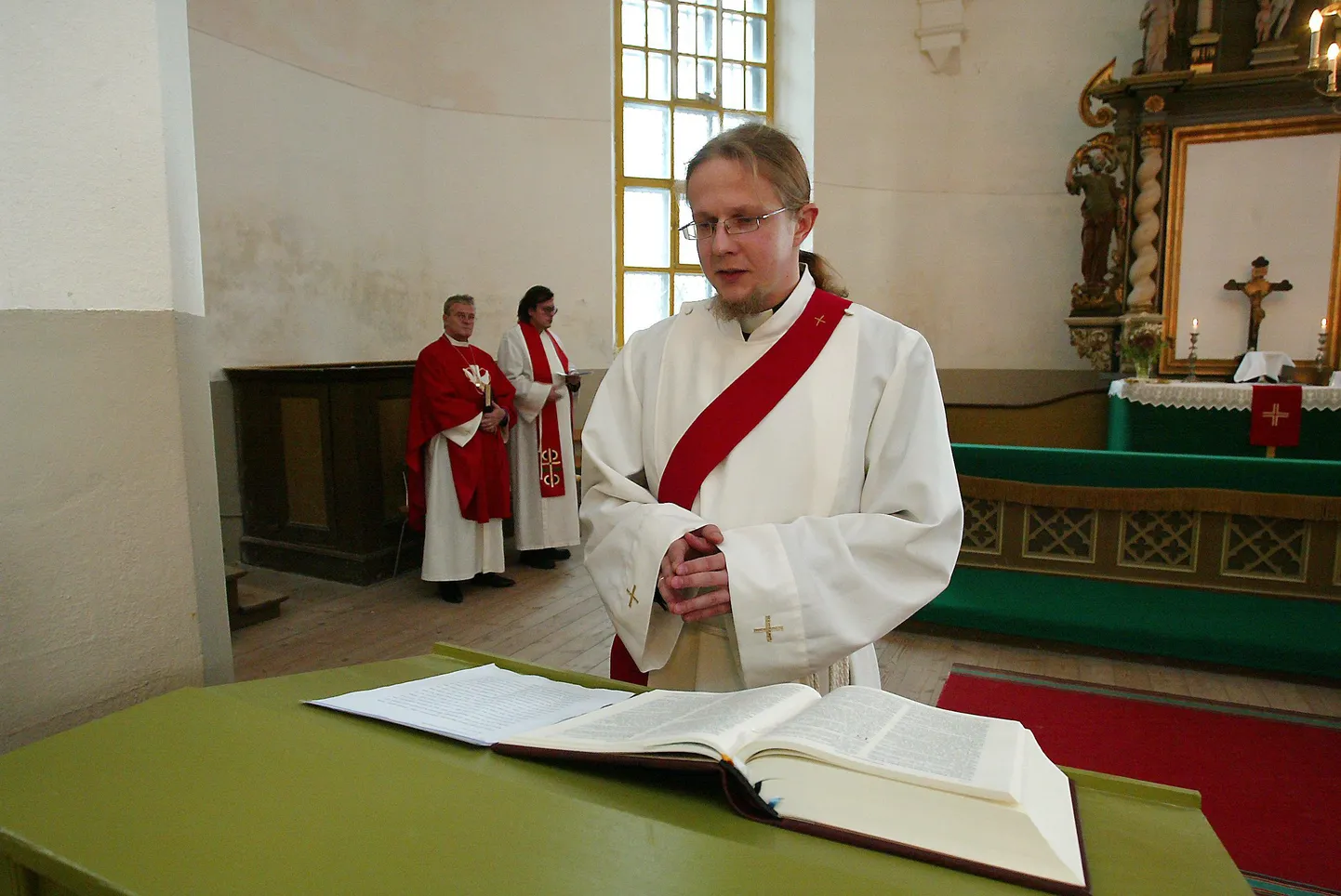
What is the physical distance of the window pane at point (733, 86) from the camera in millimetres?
8922

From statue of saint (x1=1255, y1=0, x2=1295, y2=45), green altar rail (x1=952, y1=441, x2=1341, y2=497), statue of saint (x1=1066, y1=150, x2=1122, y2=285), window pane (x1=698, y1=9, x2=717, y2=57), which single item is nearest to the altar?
statue of saint (x1=1066, y1=150, x2=1122, y2=285)

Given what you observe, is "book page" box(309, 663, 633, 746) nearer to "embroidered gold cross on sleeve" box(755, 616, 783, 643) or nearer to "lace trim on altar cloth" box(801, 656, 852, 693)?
"embroidered gold cross on sleeve" box(755, 616, 783, 643)

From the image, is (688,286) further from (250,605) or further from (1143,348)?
(250,605)

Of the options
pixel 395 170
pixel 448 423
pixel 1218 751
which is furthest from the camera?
pixel 395 170

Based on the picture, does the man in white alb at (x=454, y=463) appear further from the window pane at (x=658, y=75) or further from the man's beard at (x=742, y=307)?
the window pane at (x=658, y=75)

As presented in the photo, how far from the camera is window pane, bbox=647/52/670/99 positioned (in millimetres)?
8539

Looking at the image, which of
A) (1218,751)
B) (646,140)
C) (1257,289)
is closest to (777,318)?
(1218,751)

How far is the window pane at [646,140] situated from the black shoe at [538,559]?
435 centimetres

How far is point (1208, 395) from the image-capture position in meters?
6.38

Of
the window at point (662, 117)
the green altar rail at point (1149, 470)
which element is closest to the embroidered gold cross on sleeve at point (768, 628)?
the green altar rail at point (1149, 470)

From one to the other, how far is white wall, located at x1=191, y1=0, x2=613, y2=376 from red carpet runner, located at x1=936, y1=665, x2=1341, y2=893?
16.0ft

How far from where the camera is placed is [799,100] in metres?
8.78

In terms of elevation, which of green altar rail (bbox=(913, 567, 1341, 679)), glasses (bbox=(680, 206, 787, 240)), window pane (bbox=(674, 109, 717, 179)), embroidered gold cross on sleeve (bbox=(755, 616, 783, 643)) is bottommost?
green altar rail (bbox=(913, 567, 1341, 679))

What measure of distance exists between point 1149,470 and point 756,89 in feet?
21.9
